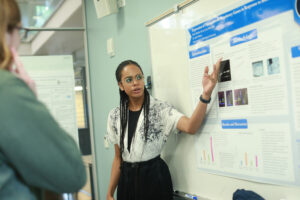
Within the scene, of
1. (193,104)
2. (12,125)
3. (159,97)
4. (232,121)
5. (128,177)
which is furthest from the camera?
(159,97)

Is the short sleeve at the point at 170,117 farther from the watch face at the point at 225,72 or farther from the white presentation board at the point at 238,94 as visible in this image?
the watch face at the point at 225,72

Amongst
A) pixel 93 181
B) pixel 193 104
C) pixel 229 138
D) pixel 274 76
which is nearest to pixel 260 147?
pixel 229 138

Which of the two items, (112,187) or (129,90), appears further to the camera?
(112,187)

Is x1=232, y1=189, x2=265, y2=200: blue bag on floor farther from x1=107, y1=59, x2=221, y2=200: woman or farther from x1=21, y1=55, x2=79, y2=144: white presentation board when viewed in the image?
x1=21, y1=55, x2=79, y2=144: white presentation board

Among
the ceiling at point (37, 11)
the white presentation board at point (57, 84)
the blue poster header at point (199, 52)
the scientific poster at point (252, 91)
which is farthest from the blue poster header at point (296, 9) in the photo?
the ceiling at point (37, 11)

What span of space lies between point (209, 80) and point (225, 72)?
0.09 m

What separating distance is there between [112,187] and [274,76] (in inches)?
50.5

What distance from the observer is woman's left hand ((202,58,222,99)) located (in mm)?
1385

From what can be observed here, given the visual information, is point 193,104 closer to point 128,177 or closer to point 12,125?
point 128,177

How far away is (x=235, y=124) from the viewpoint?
1373 millimetres

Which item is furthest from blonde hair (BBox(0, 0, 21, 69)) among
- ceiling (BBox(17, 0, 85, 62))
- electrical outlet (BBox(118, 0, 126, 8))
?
ceiling (BBox(17, 0, 85, 62))

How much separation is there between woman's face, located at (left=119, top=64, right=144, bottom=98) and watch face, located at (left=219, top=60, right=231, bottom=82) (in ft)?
1.60

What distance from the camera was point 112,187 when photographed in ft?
6.41

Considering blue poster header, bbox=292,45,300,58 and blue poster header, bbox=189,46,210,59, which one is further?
blue poster header, bbox=189,46,210,59
